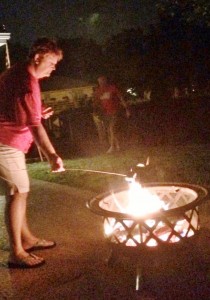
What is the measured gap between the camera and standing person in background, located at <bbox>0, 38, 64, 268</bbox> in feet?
13.5

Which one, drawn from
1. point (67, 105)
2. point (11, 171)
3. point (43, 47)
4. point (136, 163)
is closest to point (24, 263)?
point (11, 171)

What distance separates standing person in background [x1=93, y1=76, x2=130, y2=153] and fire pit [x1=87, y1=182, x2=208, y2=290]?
6.23 m

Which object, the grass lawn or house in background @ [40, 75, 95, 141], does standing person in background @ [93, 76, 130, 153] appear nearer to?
the grass lawn

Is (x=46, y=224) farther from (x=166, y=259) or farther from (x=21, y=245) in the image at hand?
(x=166, y=259)

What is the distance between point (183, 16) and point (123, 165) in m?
7.77

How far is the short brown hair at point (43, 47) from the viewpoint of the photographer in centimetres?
421

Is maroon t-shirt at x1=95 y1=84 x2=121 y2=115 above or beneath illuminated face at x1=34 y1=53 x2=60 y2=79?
beneath

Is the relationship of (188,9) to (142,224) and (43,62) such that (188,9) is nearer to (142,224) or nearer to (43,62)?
(43,62)

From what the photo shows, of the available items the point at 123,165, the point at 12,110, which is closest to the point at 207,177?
the point at 123,165

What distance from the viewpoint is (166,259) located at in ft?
13.4

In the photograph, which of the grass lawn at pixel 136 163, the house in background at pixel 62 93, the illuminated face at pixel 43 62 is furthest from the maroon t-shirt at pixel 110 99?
the house in background at pixel 62 93

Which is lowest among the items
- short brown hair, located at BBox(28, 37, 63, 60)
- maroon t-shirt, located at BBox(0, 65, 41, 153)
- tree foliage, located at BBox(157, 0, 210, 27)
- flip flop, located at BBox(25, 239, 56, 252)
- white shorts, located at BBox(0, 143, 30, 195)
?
flip flop, located at BBox(25, 239, 56, 252)

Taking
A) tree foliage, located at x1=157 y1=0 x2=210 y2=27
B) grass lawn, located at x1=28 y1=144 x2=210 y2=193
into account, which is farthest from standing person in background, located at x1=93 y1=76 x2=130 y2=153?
tree foliage, located at x1=157 y1=0 x2=210 y2=27

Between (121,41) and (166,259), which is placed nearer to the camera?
(166,259)
